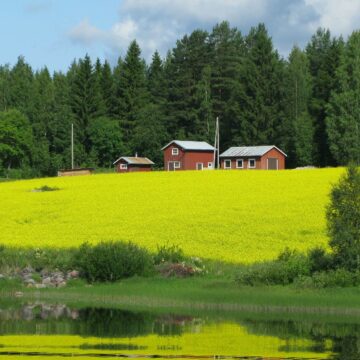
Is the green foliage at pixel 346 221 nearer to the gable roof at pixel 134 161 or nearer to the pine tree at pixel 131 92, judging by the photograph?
the gable roof at pixel 134 161

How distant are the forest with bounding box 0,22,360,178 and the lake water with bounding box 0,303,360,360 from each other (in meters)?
83.1

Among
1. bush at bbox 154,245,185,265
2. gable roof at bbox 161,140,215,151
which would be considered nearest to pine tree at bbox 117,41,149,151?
gable roof at bbox 161,140,215,151

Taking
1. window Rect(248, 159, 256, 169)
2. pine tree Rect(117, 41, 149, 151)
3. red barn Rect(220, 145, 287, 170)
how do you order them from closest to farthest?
red barn Rect(220, 145, 287, 170)
window Rect(248, 159, 256, 169)
pine tree Rect(117, 41, 149, 151)

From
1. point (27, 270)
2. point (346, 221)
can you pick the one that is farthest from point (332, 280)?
point (27, 270)

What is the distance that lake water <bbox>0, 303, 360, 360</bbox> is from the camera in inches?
686

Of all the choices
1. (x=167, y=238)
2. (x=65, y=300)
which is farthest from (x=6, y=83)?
(x=65, y=300)

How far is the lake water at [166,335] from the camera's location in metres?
17.4

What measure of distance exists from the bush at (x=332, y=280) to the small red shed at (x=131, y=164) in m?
78.5

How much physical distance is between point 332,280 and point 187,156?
250 feet

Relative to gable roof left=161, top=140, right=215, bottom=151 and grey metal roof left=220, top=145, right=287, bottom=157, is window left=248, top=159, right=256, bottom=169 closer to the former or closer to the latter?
grey metal roof left=220, top=145, right=287, bottom=157

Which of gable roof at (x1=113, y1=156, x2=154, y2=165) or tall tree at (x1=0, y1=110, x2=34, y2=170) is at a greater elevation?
tall tree at (x1=0, y1=110, x2=34, y2=170)

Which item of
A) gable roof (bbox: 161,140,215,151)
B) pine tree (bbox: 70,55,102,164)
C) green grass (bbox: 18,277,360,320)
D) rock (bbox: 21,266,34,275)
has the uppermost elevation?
pine tree (bbox: 70,55,102,164)

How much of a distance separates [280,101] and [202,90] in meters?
11.3

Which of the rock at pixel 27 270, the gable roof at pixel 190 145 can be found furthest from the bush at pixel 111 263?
the gable roof at pixel 190 145
